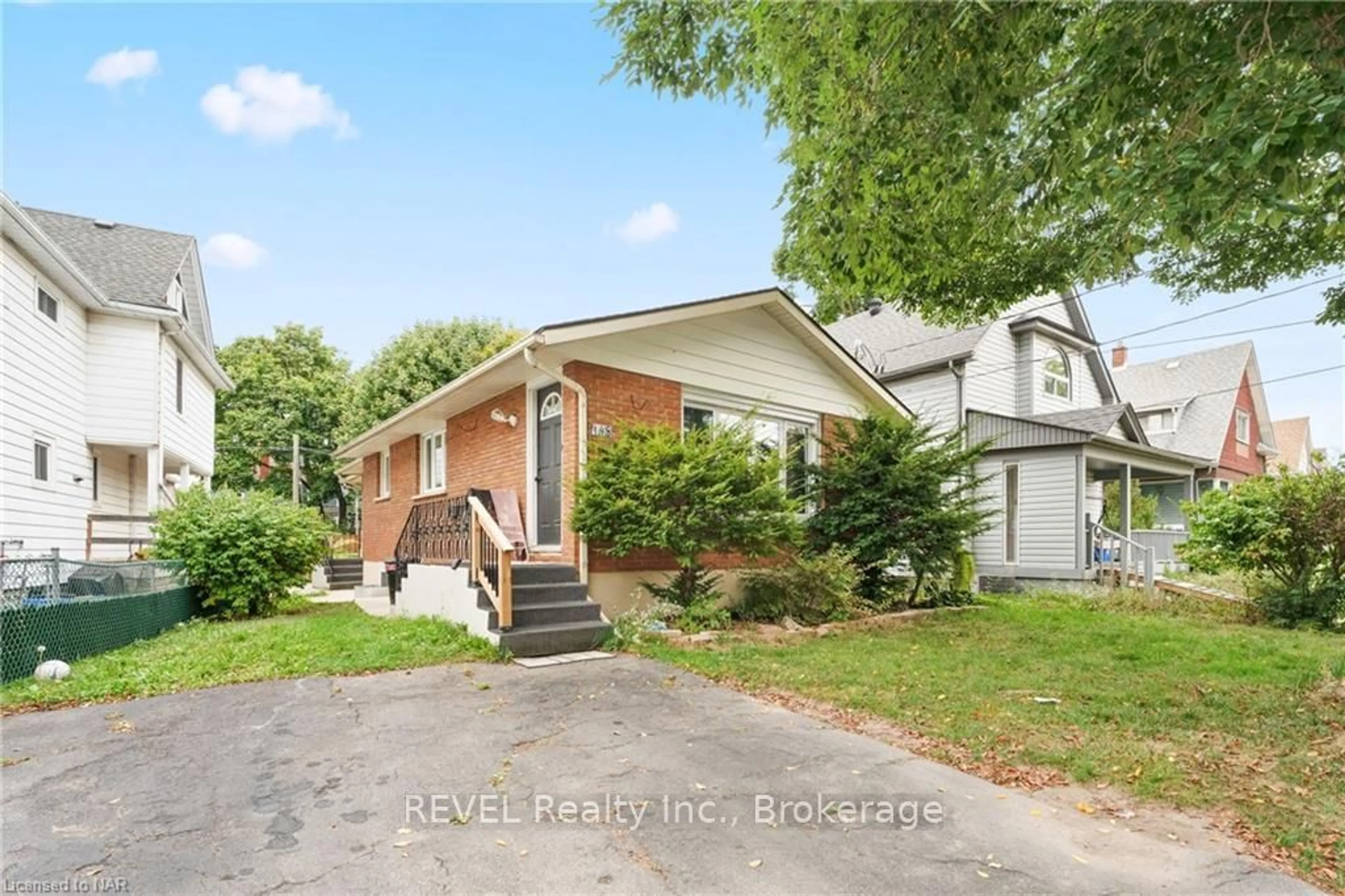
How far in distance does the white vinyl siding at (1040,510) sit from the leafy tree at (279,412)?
27320 millimetres

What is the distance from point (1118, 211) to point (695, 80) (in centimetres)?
371

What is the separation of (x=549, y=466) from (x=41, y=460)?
8457 millimetres

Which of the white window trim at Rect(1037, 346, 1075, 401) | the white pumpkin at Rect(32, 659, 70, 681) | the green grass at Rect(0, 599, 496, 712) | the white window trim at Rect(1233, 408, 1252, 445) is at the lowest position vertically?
the green grass at Rect(0, 599, 496, 712)

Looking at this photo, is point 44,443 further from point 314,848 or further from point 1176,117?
point 1176,117

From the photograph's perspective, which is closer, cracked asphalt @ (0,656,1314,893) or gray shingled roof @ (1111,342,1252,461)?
cracked asphalt @ (0,656,1314,893)

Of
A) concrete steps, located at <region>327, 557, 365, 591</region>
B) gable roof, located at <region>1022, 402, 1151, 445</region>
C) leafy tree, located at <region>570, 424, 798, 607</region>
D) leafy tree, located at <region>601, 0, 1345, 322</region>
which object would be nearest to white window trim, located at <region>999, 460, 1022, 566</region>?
gable roof, located at <region>1022, 402, 1151, 445</region>

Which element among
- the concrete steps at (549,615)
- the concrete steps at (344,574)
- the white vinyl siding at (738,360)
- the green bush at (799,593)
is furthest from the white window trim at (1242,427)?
the concrete steps at (344,574)

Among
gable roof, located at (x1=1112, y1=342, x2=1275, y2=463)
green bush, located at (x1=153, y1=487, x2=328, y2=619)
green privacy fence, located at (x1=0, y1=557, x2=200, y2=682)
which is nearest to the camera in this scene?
green privacy fence, located at (x1=0, y1=557, x2=200, y2=682)

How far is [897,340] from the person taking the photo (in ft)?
61.5

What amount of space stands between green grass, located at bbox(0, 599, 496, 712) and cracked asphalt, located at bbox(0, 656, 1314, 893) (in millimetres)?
586

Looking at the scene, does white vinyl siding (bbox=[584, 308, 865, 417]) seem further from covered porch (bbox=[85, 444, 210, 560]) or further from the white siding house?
covered porch (bbox=[85, 444, 210, 560])

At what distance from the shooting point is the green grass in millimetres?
5410

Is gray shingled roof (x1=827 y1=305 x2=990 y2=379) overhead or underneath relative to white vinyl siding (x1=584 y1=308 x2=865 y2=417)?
overhead

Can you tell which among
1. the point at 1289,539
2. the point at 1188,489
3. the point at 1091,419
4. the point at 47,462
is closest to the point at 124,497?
the point at 47,462
